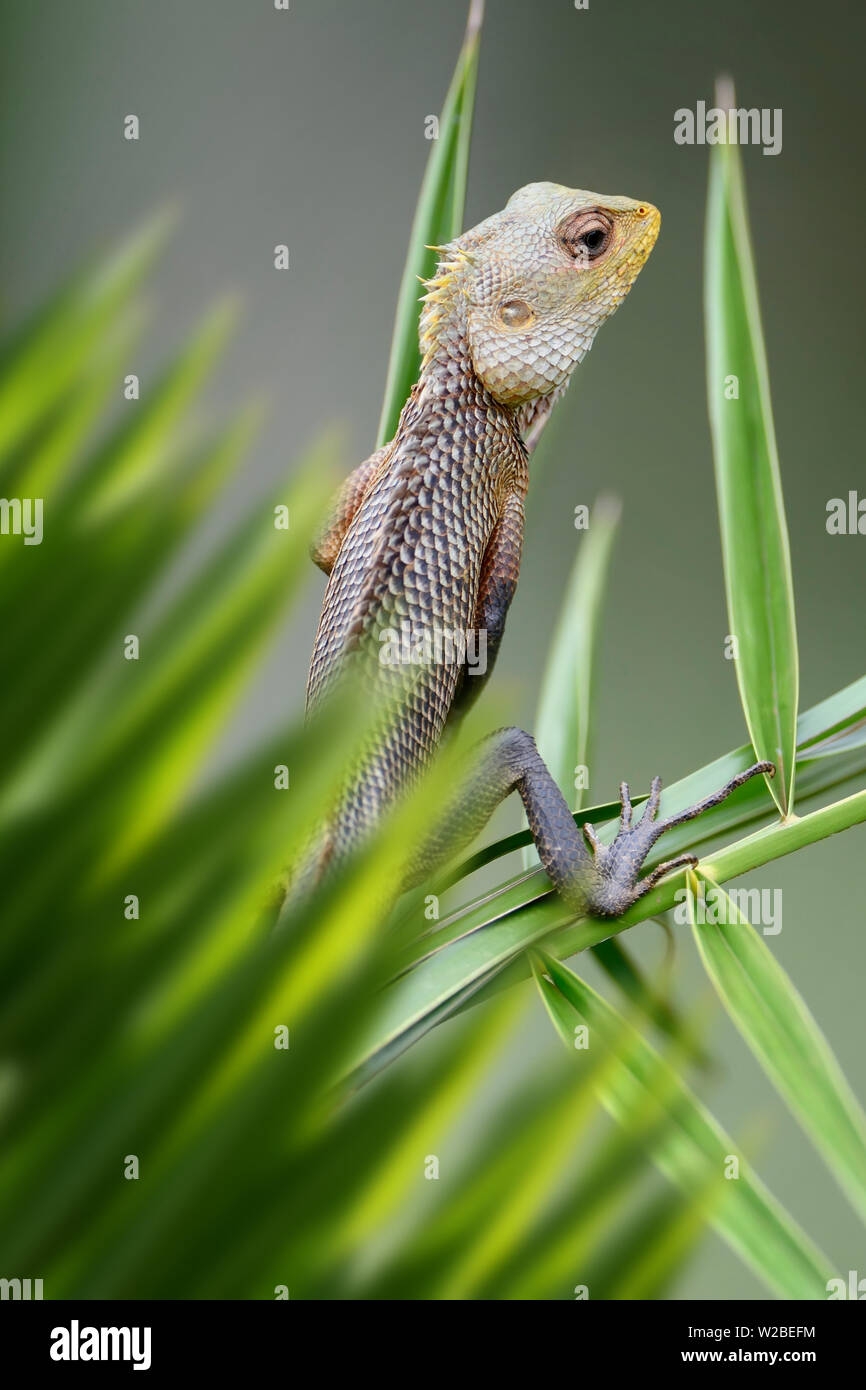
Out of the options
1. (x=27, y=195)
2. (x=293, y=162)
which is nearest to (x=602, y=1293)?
(x=293, y=162)

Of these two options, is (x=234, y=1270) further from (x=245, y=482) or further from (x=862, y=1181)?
(x=245, y=482)

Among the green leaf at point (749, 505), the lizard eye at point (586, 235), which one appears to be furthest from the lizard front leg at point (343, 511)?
the green leaf at point (749, 505)
